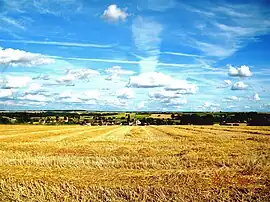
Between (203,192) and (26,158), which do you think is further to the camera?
(26,158)

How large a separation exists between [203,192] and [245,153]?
11.2 meters

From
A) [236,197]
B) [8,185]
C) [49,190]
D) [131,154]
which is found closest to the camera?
[236,197]

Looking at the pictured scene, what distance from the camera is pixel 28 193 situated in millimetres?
12453

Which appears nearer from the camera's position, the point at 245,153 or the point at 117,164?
the point at 117,164

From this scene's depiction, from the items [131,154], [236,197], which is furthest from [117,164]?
[236,197]

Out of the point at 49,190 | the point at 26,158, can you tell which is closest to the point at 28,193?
the point at 49,190

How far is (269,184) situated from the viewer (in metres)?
13.6

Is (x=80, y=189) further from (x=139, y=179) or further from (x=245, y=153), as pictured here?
(x=245, y=153)

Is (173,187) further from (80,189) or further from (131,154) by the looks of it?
(131,154)

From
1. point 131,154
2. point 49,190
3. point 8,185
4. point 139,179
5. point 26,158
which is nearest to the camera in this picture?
point 49,190

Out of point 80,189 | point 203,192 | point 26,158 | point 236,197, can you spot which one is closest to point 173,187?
point 203,192

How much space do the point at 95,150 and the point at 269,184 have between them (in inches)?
563

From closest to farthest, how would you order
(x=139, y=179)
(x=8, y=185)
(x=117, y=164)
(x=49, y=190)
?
(x=49, y=190), (x=8, y=185), (x=139, y=179), (x=117, y=164)

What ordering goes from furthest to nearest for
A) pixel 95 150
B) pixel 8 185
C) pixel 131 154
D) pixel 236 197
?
pixel 95 150 → pixel 131 154 → pixel 8 185 → pixel 236 197
